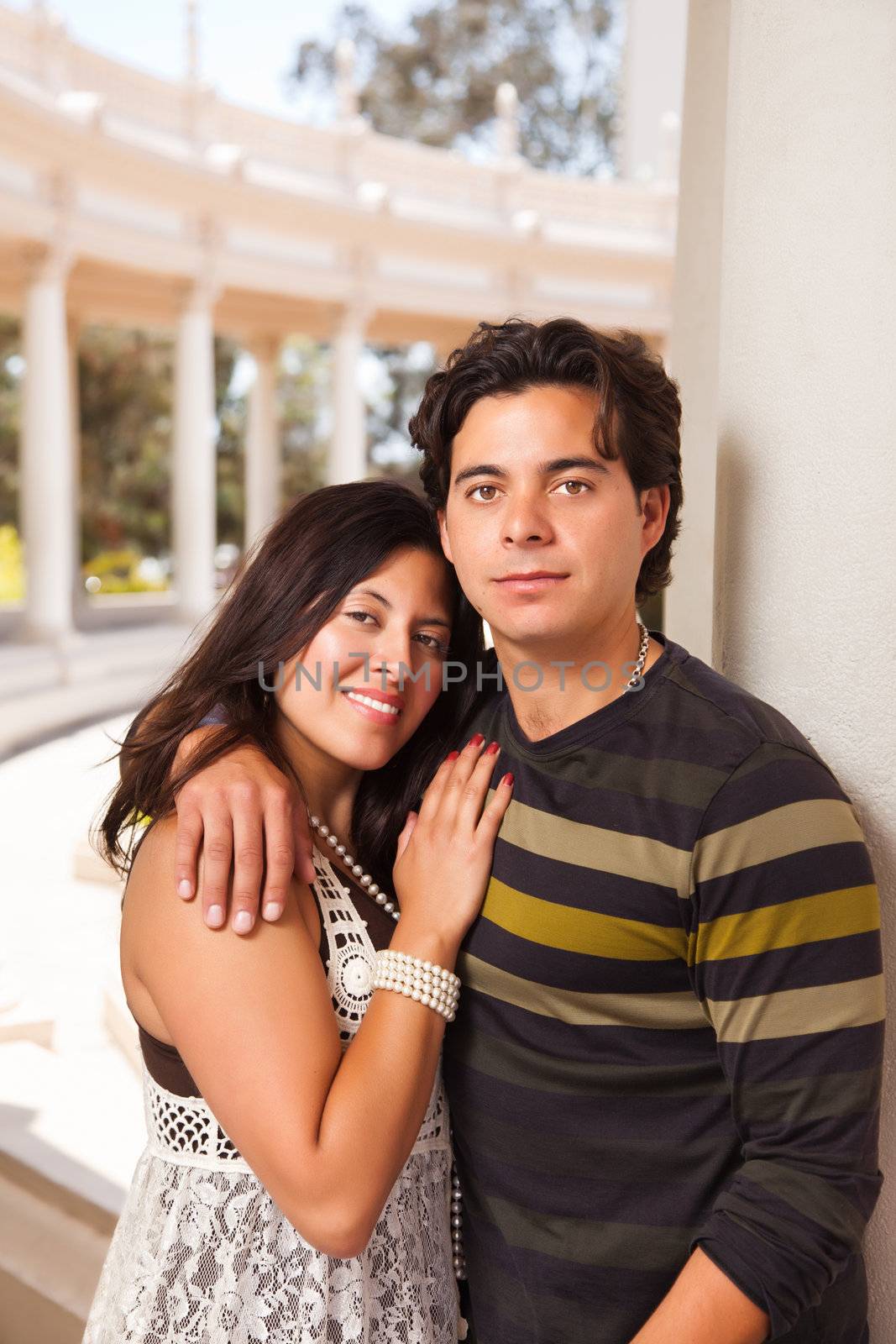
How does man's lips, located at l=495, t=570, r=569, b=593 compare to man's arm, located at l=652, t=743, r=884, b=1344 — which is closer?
man's arm, located at l=652, t=743, r=884, b=1344

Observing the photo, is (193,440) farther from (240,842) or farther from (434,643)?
(240,842)

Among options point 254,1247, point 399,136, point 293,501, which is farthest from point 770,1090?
point 399,136

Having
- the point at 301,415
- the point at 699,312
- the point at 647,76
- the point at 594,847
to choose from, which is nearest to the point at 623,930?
the point at 594,847

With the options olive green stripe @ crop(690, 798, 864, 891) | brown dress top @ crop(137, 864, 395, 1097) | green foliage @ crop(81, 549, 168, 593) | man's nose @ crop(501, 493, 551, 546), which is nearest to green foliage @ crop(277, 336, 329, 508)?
green foliage @ crop(81, 549, 168, 593)

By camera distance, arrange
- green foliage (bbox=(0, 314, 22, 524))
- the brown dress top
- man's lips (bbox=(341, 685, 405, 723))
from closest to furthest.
→ the brown dress top, man's lips (bbox=(341, 685, 405, 723)), green foliage (bbox=(0, 314, 22, 524))

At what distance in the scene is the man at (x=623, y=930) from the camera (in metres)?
2.91

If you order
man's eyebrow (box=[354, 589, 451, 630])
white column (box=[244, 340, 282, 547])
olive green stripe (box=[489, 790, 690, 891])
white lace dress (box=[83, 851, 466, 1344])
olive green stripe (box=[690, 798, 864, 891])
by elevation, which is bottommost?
white lace dress (box=[83, 851, 466, 1344])

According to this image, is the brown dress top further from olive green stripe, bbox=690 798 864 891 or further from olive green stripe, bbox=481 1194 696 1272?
olive green stripe, bbox=690 798 864 891

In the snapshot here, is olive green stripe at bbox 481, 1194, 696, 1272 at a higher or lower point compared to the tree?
lower

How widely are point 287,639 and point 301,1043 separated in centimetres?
140

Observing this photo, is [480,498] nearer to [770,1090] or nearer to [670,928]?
[670,928]

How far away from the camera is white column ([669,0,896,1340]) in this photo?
11.0ft

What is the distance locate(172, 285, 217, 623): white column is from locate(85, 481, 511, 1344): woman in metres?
24.2

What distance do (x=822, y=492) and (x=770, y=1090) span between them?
5.53 ft
